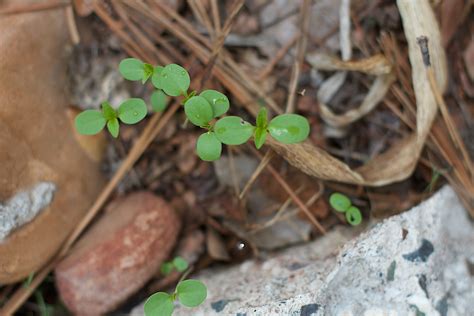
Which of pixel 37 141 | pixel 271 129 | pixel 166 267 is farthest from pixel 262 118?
pixel 37 141

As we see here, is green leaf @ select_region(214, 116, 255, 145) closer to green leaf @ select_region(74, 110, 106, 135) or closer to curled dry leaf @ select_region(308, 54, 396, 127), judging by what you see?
green leaf @ select_region(74, 110, 106, 135)

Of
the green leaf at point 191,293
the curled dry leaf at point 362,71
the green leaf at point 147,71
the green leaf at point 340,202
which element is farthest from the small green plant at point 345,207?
the green leaf at point 147,71

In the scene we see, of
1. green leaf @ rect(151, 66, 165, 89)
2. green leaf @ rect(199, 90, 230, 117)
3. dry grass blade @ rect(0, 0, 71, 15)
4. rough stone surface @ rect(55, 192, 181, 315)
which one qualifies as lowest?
rough stone surface @ rect(55, 192, 181, 315)

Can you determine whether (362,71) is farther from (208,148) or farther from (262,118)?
(208,148)

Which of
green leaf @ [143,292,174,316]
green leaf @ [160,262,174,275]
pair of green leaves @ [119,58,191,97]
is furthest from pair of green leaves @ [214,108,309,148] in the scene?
green leaf @ [160,262,174,275]

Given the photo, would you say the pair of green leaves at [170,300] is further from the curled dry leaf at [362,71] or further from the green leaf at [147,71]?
the curled dry leaf at [362,71]

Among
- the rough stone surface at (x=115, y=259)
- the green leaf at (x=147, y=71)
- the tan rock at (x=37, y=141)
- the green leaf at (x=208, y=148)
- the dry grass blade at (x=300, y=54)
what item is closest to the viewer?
the green leaf at (x=208, y=148)
